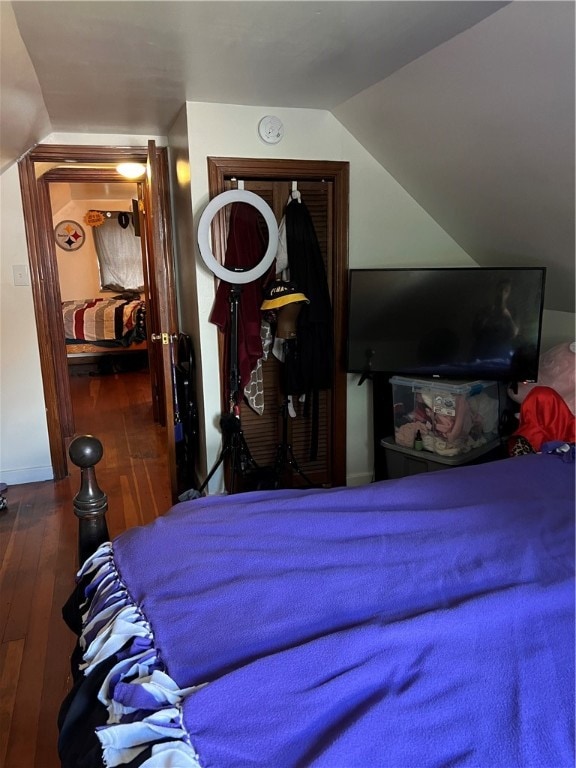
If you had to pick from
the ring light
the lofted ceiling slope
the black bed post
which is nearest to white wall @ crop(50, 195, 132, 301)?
the lofted ceiling slope

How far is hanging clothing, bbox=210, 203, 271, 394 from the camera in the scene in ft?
9.29

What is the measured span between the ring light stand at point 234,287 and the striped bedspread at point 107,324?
417 cm

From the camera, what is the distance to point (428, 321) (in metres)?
2.78

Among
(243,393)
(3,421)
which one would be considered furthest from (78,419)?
(243,393)

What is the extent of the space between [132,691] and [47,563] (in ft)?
6.71

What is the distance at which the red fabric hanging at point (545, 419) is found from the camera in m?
2.38

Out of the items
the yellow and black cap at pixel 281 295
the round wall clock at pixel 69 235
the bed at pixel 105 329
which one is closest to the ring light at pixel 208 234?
the yellow and black cap at pixel 281 295

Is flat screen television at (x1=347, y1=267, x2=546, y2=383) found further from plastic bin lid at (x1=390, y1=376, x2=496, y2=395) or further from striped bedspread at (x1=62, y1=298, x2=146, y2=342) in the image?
striped bedspread at (x1=62, y1=298, x2=146, y2=342)

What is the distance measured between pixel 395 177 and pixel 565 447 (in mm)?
1812

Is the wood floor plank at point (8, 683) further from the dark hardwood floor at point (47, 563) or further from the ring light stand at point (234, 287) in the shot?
the ring light stand at point (234, 287)

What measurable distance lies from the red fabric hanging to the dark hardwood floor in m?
2.03

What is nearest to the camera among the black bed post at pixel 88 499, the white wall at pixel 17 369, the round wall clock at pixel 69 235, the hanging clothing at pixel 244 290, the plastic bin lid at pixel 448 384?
the black bed post at pixel 88 499

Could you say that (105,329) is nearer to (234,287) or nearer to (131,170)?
(131,170)

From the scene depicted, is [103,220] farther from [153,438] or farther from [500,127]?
[500,127]
